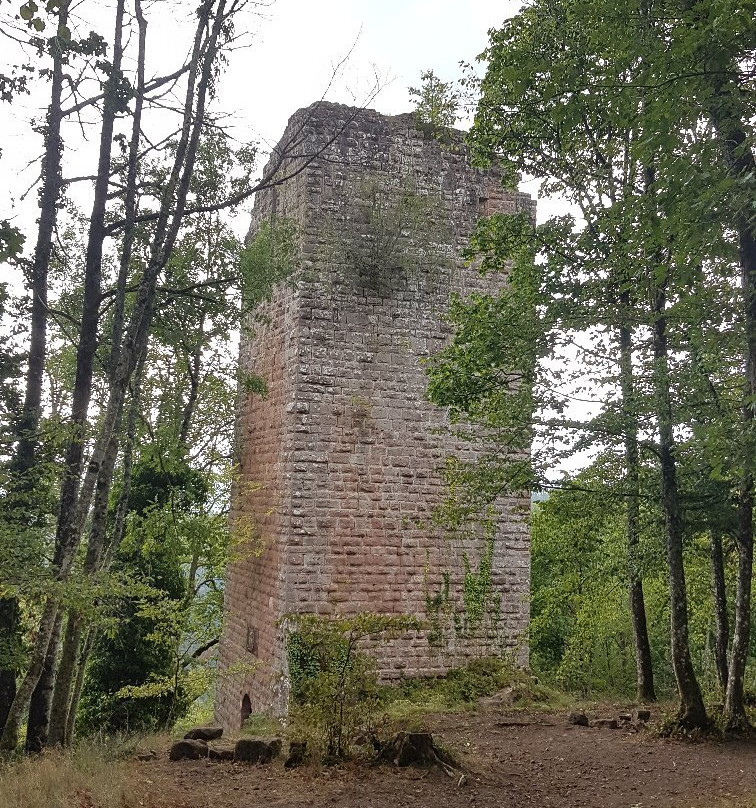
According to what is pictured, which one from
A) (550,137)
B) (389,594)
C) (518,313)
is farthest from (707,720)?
(550,137)

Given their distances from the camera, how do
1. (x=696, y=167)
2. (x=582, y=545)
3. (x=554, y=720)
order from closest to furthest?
(x=696, y=167) < (x=554, y=720) < (x=582, y=545)

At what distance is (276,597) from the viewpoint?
30.2 feet

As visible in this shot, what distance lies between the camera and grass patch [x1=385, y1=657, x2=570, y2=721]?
Result: 891cm

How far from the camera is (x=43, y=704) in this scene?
22.4ft

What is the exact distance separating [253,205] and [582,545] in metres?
8.91

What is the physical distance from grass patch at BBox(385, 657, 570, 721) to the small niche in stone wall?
2.03 meters

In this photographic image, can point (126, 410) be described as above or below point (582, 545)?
above

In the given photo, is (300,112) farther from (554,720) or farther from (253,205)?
Answer: (554,720)

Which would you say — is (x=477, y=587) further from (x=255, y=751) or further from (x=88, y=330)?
(x=88, y=330)

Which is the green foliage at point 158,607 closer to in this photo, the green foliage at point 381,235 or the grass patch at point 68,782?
the green foliage at point 381,235

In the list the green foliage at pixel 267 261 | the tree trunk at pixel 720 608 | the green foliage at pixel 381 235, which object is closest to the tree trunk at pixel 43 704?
the green foliage at pixel 267 261

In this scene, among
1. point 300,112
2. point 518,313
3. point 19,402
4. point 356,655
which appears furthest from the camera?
point 300,112

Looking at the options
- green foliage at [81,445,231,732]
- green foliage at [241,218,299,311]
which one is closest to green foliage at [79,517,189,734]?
green foliage at [81,445,231,732]

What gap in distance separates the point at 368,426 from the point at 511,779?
4.48 meters
